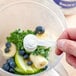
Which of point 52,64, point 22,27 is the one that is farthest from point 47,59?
point 22,27

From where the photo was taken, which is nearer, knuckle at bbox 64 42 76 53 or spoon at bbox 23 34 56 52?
knuckle at bbox 64 42 76 53

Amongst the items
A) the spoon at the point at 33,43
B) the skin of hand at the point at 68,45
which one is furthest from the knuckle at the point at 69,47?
the spoon at the point at 33,43

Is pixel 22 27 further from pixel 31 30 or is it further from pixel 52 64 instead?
pixel 52 64

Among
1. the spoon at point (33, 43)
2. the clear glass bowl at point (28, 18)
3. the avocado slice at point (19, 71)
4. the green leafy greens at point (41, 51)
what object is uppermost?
the clear glass bowl at point (28, 18)

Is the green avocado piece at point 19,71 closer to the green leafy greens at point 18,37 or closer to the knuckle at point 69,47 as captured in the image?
the green leafy greens at point 18,37

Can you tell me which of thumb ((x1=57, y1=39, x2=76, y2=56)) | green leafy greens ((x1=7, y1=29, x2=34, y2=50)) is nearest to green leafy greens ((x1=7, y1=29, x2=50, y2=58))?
green leafy greens ((x1=7, y1=29, x2=34, y2=50))

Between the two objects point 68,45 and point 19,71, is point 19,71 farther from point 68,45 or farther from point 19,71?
point 68,45

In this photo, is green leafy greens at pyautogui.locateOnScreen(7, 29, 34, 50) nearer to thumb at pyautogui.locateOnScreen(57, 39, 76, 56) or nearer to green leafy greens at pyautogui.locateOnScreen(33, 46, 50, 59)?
green leafy greens at pyautogui.locateOnScreen(33, 46, 50, 59)
